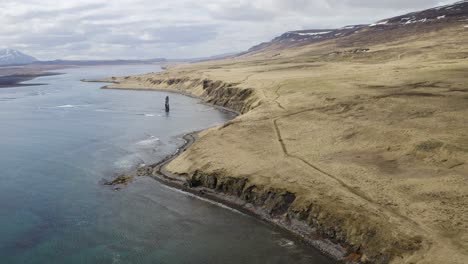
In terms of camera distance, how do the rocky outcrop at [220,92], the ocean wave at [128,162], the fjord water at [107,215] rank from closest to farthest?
the fjord water at [107,215], the ocean wave at [128,162], the rocky outcrop at [220,92]

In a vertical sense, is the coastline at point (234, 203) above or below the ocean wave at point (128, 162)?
below

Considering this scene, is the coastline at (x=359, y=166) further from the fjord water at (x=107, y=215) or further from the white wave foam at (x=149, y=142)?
the white wave foam at (x=149, y=142)

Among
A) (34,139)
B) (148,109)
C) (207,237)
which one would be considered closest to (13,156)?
(34,139)

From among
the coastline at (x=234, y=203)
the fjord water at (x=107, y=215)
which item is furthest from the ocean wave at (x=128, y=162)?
the coastline at (x=234, y=203)

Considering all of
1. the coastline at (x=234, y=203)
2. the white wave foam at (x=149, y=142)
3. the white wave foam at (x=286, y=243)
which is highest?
the white wave foam at (x=149, y=142)

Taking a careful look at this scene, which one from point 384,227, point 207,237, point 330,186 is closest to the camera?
point 384,227

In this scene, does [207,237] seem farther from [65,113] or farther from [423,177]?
[65,113]

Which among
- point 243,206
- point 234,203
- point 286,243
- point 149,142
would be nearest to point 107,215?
point 234,203

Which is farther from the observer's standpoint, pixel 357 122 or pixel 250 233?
pixel 357 122

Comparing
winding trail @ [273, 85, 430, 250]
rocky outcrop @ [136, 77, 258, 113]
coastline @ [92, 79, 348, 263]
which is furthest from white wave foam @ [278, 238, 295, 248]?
rocky outcrop @ [136, 77, 258, 113]

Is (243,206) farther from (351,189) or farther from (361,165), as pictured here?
(361,165)
